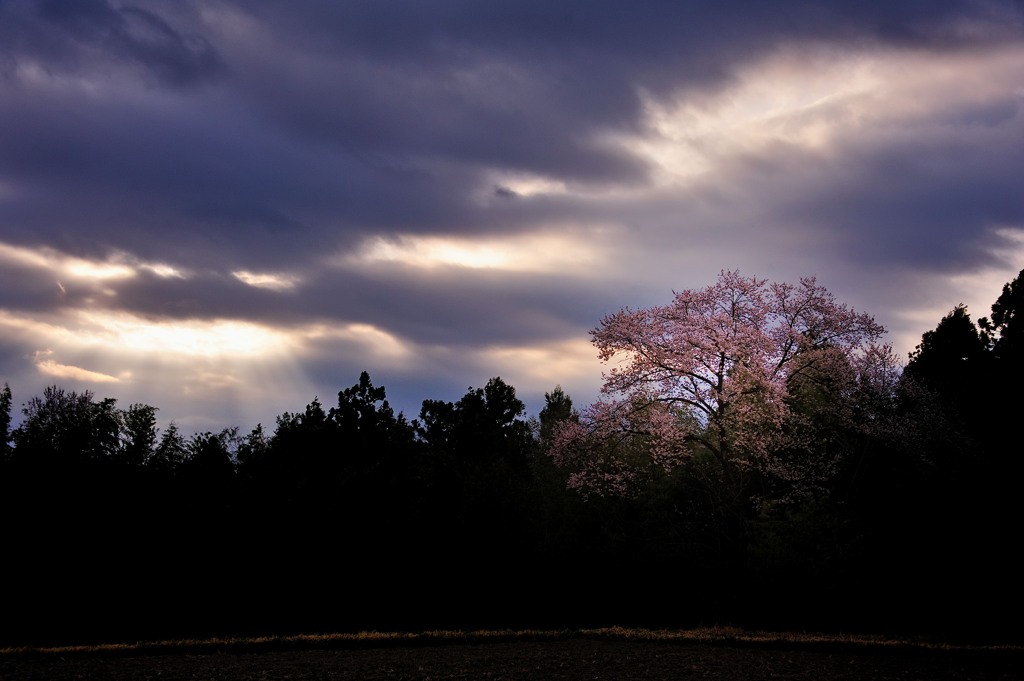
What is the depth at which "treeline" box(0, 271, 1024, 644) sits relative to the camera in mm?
26109

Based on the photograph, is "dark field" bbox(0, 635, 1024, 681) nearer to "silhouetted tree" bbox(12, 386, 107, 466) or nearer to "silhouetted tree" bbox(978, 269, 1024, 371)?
"silhouetted tree" bbox(978, 269, 1024, 371)

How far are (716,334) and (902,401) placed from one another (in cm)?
678

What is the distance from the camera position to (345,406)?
54.8m

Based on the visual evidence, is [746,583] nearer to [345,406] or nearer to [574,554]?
[574,554]

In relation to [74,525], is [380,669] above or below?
below

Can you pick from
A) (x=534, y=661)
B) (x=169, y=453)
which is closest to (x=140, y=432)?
(x=169, y=453)

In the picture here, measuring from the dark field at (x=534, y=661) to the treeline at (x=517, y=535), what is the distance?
20.5 ft

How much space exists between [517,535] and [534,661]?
61.7 ft

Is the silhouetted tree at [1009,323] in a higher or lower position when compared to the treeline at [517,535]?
higher

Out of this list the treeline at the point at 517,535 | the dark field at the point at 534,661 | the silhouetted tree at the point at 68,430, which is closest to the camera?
the dark field at the point at 534,661

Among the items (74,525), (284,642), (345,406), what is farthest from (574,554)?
(345,406)

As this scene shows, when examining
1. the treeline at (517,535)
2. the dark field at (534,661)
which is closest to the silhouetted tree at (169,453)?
A: the treeline at (517,535)

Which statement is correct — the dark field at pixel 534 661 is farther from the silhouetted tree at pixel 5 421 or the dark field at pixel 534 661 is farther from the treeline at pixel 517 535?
the silhouetted tree at pixel 5 421

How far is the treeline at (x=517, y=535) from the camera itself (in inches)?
1028
